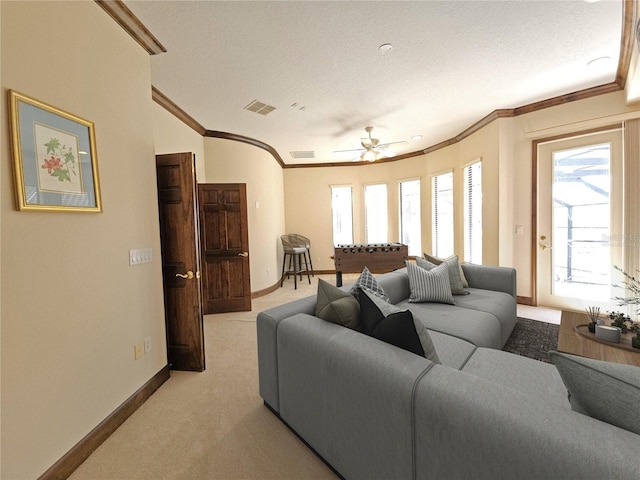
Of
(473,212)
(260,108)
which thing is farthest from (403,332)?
(473,212)

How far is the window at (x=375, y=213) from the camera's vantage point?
6.95 metres

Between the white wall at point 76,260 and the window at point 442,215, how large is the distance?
17.3ft

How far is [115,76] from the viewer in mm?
2027

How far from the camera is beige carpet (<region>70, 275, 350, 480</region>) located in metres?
1.54

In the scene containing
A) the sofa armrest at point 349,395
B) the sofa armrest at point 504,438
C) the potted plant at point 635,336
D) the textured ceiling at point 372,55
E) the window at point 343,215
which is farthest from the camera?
the window at point 343,215

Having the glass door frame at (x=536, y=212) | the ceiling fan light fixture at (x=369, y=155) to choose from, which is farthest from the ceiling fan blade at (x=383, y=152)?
the glass door frame at (x=536, y=212)

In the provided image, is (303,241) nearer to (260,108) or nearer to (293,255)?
(293,255)

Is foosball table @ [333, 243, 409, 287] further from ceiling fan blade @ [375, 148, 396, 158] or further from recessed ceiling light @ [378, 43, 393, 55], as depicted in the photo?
recessed ceiling light @ [378, 43, 393, 55]

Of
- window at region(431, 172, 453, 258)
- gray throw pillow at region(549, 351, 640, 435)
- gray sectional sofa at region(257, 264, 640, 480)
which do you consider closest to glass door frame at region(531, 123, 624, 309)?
window at region(431, 172, 453, 258)

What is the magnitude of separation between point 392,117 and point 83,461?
4.74m

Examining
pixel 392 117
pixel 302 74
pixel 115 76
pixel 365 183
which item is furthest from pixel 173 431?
pixel 365 183

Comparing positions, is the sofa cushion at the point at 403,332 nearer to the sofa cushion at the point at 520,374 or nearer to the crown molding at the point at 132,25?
the sofa cushion at the point at 520,374

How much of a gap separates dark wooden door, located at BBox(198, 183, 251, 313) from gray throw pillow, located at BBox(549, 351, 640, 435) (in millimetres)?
3999

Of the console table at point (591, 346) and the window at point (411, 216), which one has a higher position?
the window at point (411, 216)
